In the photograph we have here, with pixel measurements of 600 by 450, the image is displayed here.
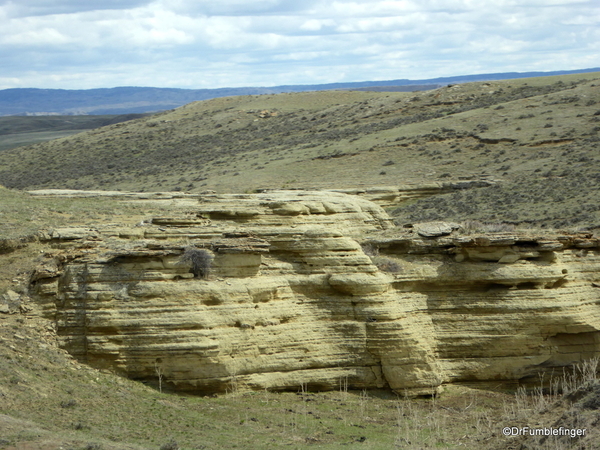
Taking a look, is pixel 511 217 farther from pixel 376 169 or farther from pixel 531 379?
pixel 531 379

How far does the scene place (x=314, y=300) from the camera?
18.8m

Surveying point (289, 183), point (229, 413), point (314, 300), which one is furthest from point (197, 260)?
point (289, 183)

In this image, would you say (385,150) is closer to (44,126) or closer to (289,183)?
(289,183)

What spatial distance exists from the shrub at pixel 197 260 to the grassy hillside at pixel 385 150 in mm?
20586

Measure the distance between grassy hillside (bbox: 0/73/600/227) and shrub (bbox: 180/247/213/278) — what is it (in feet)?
67.5

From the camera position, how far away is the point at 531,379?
19.5 m

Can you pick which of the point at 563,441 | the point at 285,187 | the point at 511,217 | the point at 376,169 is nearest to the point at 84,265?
the point at 563,441

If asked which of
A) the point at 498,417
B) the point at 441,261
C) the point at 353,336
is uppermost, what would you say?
the point at 441,261

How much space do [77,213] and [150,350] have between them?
5.73 m

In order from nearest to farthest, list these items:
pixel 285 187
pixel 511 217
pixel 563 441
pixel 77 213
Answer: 1. pixel 563 441
2. pixel 77 213
3. pixel 511 217
4. pixel 285 187

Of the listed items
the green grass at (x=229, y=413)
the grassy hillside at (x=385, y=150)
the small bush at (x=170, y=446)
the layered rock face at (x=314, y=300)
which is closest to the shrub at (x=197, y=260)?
the layered rock face at (x=314, y=300)

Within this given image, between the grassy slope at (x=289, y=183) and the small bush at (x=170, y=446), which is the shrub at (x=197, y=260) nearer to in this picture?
the grassy slope at (x=289, y=183)

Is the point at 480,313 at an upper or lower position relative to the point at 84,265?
lower

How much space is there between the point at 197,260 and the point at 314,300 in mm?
3018
